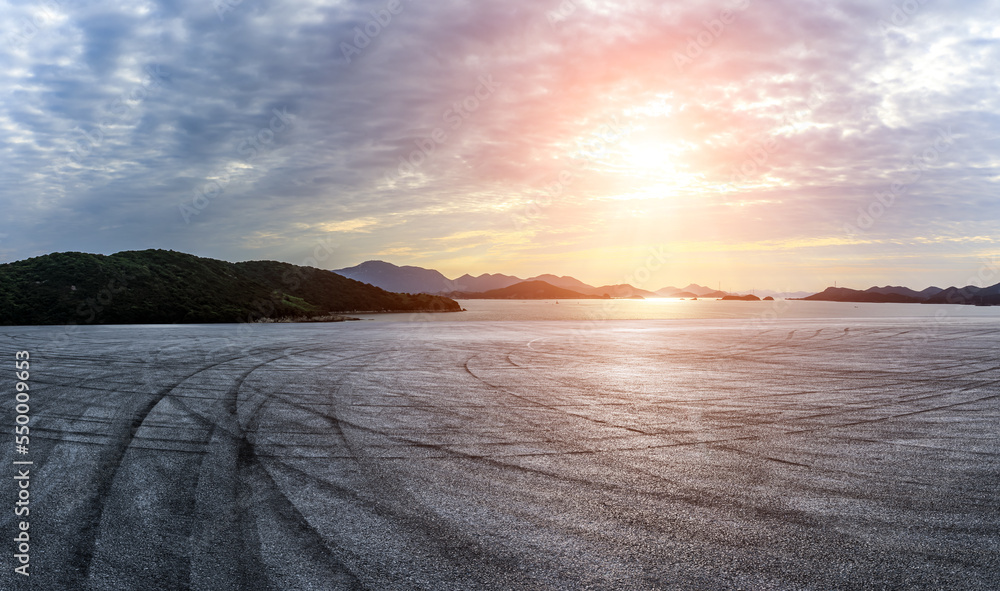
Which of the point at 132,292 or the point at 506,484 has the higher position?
the point at 132,292

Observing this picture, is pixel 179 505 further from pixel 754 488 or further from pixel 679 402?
pixel 679 402

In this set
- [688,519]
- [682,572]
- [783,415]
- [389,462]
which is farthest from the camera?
[783,415]

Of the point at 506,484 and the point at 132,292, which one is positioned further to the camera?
the point at 132,292

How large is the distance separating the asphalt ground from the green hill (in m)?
43.9

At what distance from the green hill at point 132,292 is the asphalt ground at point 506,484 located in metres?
43.9

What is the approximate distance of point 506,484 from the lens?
570 centimetres

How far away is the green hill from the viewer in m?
49.8

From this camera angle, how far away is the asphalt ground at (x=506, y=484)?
3906 mm

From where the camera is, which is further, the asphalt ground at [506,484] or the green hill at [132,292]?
the green hill at [132,292]

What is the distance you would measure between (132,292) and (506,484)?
6350 centimetres

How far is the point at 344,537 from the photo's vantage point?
4.36m

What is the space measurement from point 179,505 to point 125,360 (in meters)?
14.2

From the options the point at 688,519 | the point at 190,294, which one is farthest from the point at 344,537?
the point at 190,294

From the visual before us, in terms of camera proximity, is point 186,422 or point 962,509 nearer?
point 962,509
